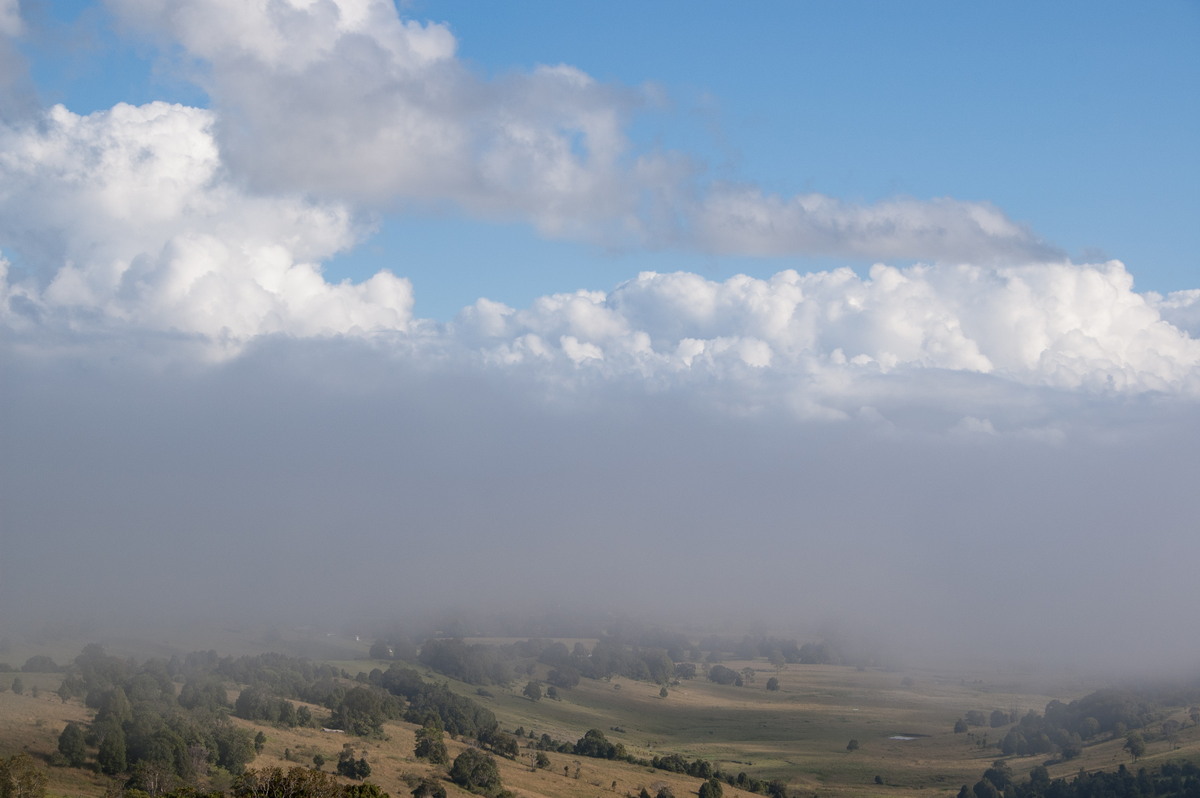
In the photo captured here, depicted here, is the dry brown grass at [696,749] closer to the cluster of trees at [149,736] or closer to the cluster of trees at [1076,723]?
the cluster of trees at [149,736]

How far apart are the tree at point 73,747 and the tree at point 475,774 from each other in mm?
33728

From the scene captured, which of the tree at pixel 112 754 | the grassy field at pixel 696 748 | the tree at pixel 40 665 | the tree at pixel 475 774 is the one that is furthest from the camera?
the tree at pixel 40 665

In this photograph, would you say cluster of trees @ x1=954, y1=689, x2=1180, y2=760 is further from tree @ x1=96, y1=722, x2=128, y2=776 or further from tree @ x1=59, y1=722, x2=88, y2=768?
tree @ x1=59, y1=722, x2=88, y2=768

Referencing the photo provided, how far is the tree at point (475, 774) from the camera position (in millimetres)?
103812

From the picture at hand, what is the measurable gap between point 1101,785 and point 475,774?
67974 millimetres

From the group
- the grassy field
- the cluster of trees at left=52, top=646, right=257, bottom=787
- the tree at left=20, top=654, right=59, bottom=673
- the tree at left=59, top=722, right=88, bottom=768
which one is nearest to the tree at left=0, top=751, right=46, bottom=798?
the grassy field

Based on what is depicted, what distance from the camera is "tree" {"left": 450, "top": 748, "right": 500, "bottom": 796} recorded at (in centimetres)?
10381

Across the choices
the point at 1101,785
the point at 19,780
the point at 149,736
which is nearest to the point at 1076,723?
the point at 1101,785

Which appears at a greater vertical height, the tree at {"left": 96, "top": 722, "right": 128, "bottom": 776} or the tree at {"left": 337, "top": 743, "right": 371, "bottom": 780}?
the tree at {"left": 96, "top": 722, "right": 128, "bottom": 776}

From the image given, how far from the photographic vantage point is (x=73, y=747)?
288ft

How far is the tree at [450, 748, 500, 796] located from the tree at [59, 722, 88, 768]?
33.7m

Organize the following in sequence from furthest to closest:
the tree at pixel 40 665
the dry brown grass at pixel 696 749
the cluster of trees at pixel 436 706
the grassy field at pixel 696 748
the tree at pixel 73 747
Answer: the cluster of trees at pixel 436 706, the tree at pixel 40 665, the grassy field at pixel 696 748, the dry brown grass at pixel 696 749, the tree at pixel 73 747

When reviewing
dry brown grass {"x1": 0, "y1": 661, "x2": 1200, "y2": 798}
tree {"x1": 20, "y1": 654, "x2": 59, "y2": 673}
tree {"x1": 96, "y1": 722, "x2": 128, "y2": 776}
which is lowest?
dry brown grass {"x1": 0, "y1": 661, "x2": 1200, "y2": 798}

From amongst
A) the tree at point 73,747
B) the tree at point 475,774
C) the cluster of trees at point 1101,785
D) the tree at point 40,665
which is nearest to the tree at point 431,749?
Answer: the tree at point 475,774
